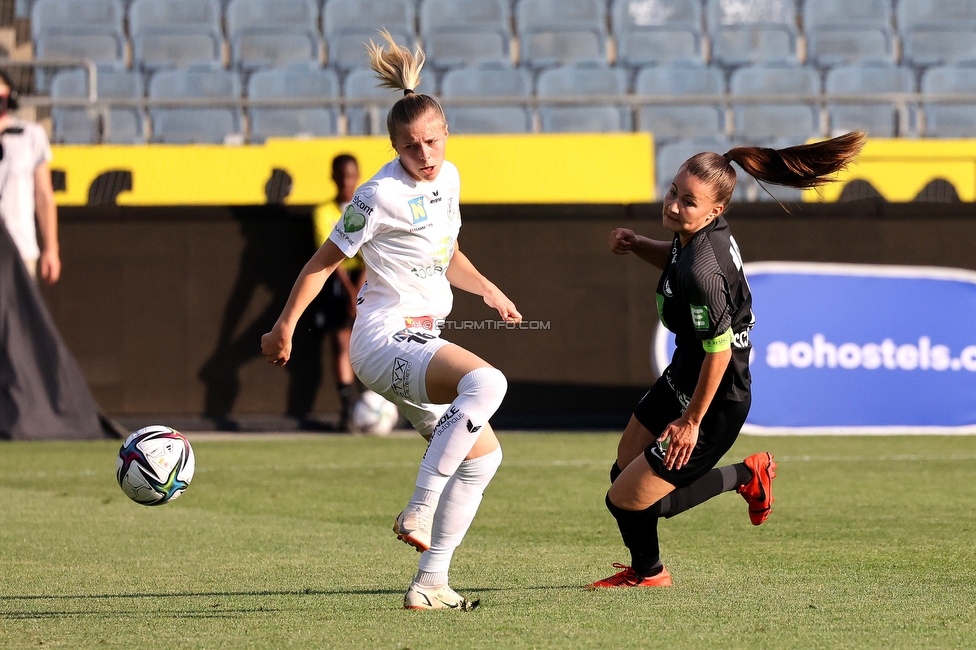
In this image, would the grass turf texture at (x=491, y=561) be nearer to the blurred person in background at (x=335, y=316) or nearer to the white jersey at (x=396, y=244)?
the white jersey at (x=396, y=244)

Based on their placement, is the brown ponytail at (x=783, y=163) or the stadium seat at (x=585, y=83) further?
the stadium seat at (x=585, y=83)

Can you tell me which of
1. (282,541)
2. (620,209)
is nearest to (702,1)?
(620,209)

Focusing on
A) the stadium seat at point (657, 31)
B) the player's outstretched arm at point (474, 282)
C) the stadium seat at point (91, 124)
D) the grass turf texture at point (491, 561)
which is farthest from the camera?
the stadium seat at point (657, 31)

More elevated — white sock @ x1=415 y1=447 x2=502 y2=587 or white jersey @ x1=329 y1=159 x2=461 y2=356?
white jersey @ x1=329 y1=159 x2=461 y2=356

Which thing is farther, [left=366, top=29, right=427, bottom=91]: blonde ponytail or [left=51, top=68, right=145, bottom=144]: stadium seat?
[left=51, top=68, right=145, bottom=144]: stadium seat

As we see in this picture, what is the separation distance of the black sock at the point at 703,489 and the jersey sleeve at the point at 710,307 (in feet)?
2.34

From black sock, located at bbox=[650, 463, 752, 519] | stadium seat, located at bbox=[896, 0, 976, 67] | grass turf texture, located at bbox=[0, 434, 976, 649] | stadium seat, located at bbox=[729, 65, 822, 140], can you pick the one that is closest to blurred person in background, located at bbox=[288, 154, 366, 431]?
grass turf texture, located at bbox=[0, 434, 976, 649]

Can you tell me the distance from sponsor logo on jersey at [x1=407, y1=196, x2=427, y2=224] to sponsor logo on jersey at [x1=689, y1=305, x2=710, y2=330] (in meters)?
1.00

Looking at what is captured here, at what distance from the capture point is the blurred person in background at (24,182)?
10438 millimetres

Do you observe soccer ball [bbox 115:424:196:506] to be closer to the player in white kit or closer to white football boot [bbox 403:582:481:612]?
the player in white kit

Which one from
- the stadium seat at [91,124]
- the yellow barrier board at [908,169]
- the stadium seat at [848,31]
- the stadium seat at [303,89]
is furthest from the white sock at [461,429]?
the stadium seat at [848,31]

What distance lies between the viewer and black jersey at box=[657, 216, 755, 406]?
14.9 feet

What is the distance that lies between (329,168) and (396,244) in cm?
788

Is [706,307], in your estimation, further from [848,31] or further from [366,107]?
[848,31]
